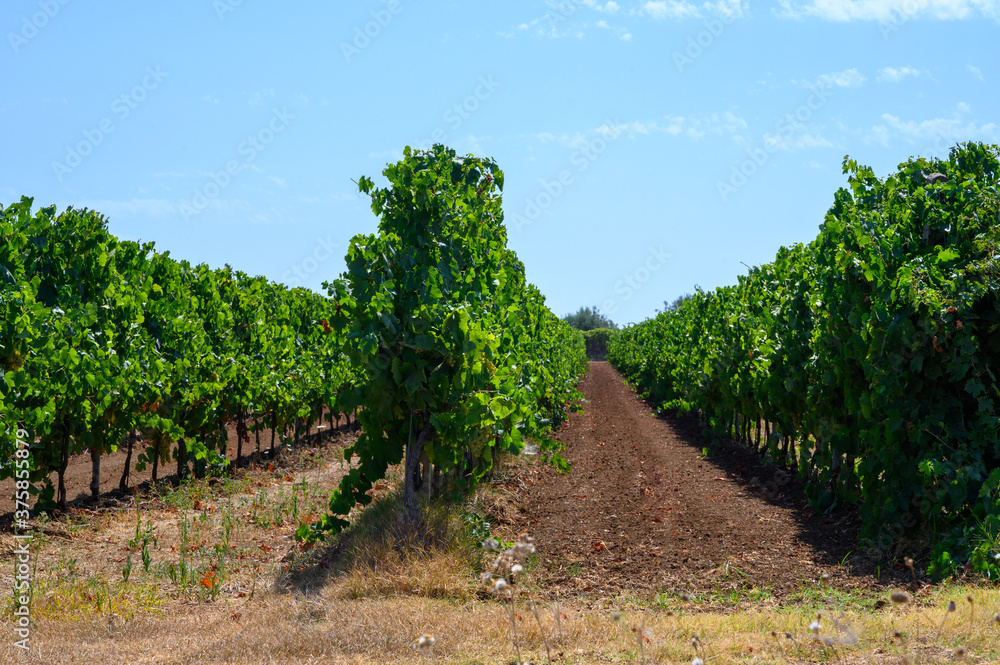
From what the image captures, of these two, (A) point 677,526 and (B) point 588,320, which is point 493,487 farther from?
(B) point 588,320

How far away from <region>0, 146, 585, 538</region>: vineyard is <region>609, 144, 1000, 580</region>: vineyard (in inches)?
140

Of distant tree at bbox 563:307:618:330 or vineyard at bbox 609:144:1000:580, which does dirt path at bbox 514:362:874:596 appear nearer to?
vineyard at bbox 609:144:1000:580

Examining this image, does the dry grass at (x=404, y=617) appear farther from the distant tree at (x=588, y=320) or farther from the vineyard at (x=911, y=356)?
the distant tree at (x=588, y=320)

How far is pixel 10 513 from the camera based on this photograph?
1003 centimetres

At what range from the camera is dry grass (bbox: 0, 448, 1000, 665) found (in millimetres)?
4426

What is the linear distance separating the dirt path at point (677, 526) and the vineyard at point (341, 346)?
50.1 inches

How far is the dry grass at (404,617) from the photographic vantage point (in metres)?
4.43

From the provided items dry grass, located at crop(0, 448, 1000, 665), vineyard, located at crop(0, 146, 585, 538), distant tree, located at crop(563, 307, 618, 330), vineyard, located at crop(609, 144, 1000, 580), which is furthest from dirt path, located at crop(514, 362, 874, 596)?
distant tree, located at crop(563, 307, 618, 330)

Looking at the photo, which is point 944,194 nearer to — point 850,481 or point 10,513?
point 850,481

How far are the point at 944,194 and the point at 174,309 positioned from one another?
38.1 feet

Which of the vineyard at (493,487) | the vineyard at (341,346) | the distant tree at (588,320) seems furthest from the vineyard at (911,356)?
the distant tree at (588,320)

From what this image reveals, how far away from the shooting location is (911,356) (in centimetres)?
676

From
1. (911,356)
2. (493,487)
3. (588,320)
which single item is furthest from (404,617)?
(588,320)

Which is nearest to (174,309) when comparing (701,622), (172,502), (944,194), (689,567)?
(172,502)
